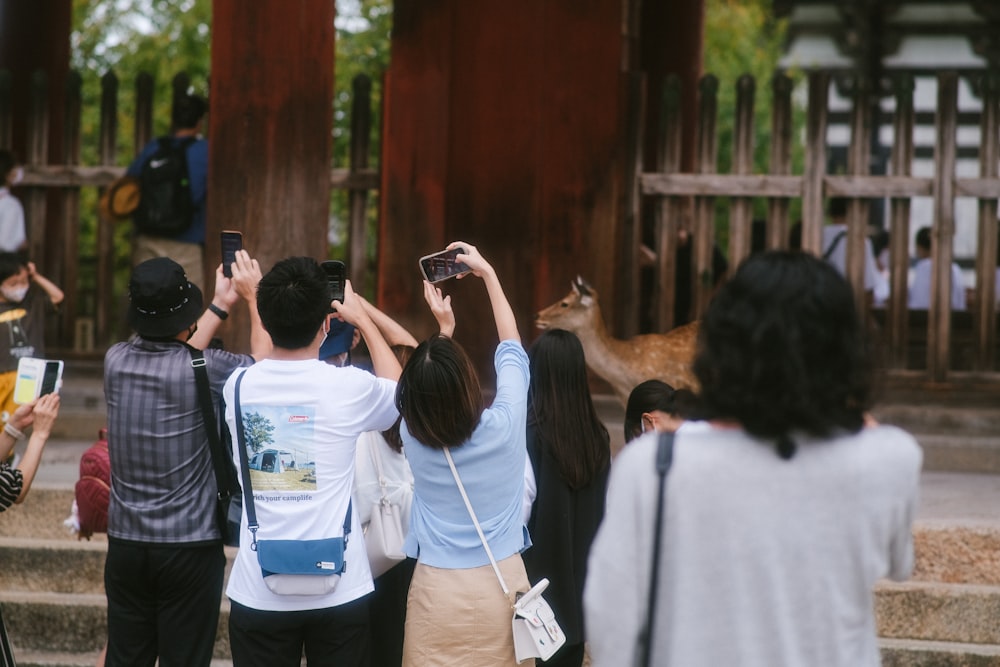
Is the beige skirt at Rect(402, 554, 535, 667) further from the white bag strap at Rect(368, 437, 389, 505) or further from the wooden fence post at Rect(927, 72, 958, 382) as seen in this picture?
the wooden fence post at Rect(927, 72, 958, 382)

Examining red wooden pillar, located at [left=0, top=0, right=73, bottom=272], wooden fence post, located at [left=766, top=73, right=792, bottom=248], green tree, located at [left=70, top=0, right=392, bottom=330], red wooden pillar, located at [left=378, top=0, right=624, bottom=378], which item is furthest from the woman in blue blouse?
green tree, located at [left=70, top=0, right=392, bottom=330]

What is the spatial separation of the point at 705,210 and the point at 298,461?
5.66m

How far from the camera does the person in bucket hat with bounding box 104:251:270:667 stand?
4.52 m

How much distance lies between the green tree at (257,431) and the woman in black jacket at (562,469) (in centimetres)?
117

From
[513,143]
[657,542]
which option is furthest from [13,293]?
[657,542]

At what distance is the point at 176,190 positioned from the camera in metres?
9.26

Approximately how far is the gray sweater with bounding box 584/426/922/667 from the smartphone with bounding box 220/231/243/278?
8.58 feet

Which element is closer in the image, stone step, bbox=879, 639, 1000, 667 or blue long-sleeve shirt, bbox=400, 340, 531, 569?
blue long-sleeve shirt, bbox=400, 340, 531, 569

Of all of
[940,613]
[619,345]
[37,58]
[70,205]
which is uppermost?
[37,58]

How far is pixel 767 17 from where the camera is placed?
20.3m

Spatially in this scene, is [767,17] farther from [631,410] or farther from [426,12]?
[631,410]

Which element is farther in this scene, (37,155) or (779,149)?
(37,155)

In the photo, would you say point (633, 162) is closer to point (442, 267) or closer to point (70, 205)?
point (70, 205)

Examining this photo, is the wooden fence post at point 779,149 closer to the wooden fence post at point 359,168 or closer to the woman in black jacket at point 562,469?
the wooden fence post at point 359,168
